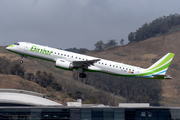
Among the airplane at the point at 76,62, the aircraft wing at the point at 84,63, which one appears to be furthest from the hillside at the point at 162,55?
the aircraft wing at the point at 84,63

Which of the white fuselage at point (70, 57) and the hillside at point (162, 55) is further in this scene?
the hillside at point (162, 55)

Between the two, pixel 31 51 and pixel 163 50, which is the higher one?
pixel 163 50

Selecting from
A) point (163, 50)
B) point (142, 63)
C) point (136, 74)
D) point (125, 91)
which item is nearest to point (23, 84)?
point (125, 91)

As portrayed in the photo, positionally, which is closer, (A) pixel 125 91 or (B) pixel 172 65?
(A) pixel 125 91

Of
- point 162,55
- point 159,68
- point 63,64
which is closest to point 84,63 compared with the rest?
point 63,64

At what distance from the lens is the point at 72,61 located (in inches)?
2121

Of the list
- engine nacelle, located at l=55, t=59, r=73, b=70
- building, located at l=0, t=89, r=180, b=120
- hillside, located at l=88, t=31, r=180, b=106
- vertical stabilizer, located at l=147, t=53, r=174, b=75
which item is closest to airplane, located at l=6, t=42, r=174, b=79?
engine nacelle, located at l=55, t=59, r=73, b=70

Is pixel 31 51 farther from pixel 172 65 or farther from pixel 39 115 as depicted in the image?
pixel 172 65

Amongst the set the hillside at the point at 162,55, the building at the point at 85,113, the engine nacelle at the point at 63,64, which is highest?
the hillside at the point at 162,55

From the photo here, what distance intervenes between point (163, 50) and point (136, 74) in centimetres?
14250

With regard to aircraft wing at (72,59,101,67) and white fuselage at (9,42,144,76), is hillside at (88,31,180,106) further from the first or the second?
aircraft wing at (72,59,101,67)

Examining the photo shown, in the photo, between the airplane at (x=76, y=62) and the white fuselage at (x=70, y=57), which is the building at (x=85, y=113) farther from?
the white fuselage at (x=70, y=57)

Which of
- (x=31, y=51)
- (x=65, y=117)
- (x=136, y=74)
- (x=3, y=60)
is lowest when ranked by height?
(x=65, y=117)

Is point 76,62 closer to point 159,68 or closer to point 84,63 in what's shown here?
point 84,63
